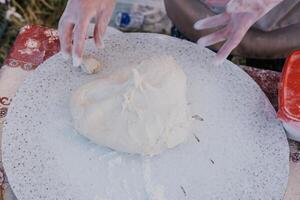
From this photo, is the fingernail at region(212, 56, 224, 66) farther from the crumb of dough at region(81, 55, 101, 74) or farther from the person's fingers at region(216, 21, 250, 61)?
the crumb of dough at region(81, 55, 101, 74)

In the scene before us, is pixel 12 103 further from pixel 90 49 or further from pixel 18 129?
pixel 90 49

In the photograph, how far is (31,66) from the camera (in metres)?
1.24

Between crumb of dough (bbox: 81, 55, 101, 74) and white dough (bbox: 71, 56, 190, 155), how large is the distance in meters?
0.11

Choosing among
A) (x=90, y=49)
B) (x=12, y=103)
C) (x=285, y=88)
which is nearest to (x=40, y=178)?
(x=12, y=103)

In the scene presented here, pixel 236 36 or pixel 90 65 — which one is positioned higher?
pixel 236 36

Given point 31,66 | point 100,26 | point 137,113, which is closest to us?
point 137,113

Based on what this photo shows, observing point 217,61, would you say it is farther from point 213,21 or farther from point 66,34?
point 66,34

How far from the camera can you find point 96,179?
976 millimetres

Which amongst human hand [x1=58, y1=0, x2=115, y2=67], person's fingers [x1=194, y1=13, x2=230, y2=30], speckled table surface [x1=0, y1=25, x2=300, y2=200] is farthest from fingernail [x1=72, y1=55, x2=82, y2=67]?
person's fingers [x1=194, y1=13, x2=230, y2=30]

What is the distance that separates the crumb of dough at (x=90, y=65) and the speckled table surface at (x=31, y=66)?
15cm

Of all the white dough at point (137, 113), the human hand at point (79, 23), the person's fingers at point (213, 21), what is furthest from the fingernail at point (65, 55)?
the person's fingers at point (213, 21)

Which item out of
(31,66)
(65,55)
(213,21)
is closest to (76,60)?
(65,55)

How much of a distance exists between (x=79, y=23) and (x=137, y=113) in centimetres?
25

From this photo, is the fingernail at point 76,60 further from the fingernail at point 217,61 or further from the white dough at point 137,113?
the fingernail at point 217,61
